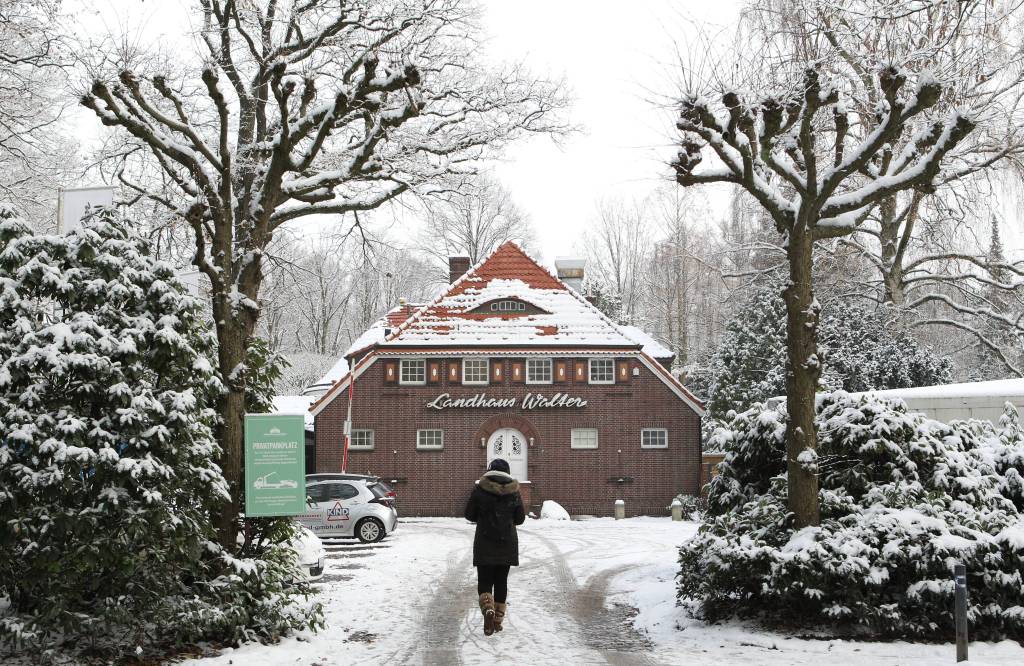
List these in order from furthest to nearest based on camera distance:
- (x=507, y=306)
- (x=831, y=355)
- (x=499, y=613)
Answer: (x=507, y=306) < (x=831, y=355) < (x=499, y=613)

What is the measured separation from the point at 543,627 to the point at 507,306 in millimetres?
25589

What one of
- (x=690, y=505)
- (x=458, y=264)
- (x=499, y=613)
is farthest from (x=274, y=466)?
(x=458, y=264)

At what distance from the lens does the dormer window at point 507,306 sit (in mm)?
36000

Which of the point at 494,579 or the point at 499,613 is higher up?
the point at 494,579

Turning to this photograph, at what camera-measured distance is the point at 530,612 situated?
11.9 metres

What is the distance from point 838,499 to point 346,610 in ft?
20.4

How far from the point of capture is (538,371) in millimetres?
35094

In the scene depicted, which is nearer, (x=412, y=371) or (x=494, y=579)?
(x=494, y=579)

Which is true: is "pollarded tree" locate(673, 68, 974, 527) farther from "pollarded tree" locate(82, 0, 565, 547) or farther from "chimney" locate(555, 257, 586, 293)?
"chimney" locate(555, 257, 586, 293)

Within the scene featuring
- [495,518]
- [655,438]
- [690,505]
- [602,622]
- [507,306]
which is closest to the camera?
[495,518]

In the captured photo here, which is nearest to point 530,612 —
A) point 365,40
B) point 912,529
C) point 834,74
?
point 912,529

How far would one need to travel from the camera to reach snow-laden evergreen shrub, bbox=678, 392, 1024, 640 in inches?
371

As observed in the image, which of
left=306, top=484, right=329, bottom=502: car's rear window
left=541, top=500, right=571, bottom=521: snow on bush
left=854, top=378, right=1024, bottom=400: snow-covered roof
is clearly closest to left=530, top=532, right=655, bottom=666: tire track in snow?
left=854, top=378, right=1024, bottom=400: snow-covered roof

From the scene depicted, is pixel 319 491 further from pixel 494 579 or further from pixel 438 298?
pixel 438 298
